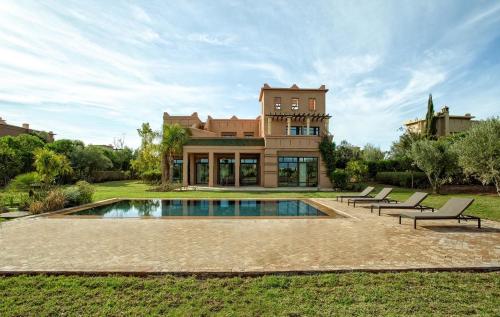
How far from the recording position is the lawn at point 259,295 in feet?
11.8

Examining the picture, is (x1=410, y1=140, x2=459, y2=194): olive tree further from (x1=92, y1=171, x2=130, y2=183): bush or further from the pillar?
(x1=92, y1=171, x2=130, y2=183): bush

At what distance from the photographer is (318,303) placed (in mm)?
3812

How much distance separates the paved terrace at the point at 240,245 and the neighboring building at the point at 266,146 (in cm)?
1751

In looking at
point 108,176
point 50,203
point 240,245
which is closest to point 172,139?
point 50,203

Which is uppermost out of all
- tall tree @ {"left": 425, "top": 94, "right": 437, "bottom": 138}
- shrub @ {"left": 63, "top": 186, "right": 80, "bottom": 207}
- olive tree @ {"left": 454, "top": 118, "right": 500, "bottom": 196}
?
tall tree @ {"left": 425, "top": 94, "right": 437, "bottom": 138}

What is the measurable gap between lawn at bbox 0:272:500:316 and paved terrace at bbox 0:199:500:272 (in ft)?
1.37

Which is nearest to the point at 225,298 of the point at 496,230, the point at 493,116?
the point at 496,230

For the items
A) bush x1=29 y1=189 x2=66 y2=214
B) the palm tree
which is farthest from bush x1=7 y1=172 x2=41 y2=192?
the palm tree

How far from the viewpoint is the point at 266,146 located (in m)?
27.1

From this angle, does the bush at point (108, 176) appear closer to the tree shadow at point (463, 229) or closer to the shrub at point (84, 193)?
the shrub at point (84, 193)

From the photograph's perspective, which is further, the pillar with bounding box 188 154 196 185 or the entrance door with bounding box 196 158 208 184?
the entrance door with bounding box 196 158 208 184

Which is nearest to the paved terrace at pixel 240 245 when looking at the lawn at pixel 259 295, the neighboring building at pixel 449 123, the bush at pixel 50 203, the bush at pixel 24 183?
the lawn at pixel 259 295

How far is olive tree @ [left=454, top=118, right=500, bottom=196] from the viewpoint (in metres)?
18.0

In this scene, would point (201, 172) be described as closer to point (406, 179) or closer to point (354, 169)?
point (354, 169)
